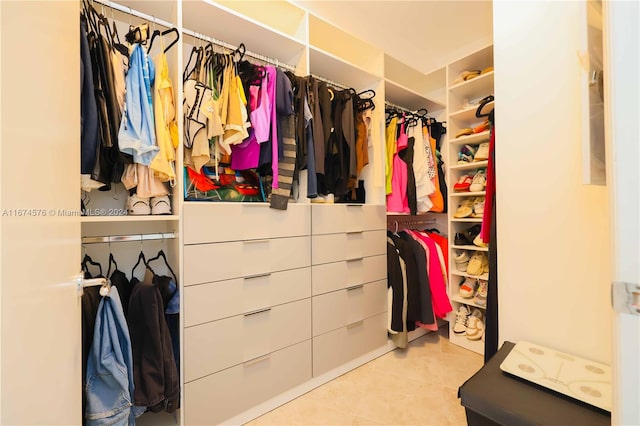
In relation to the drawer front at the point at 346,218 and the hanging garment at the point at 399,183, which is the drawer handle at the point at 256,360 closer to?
the drawer front at the point at 346,218

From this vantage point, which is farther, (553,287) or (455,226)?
(455,226)

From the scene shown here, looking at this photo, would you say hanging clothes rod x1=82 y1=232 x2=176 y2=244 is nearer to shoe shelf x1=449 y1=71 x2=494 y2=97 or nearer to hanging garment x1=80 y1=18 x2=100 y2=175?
hanging garment x1=80 y1=18 x2=100 y2=175

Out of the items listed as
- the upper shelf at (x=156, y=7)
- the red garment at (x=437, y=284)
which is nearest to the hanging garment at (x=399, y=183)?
the red garment at (x=437, y=284)

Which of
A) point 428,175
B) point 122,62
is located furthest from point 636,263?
point 428,175

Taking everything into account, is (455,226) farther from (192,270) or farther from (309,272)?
(192,270)

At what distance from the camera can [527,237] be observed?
3.22ft

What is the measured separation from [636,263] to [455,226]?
213cm

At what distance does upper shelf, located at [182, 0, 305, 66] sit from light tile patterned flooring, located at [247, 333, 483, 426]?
2.09 meters

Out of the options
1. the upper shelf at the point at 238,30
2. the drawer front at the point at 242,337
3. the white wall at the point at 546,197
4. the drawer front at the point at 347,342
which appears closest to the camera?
the white wall at the point at 546,197

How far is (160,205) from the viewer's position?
1.29m

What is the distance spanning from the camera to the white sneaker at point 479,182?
213 centimetres

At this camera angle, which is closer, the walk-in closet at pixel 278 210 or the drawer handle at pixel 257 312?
the walk-in closet at pixel 278 210

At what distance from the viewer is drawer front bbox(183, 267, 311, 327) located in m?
1.28

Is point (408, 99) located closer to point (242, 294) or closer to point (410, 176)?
point (410, 176)
